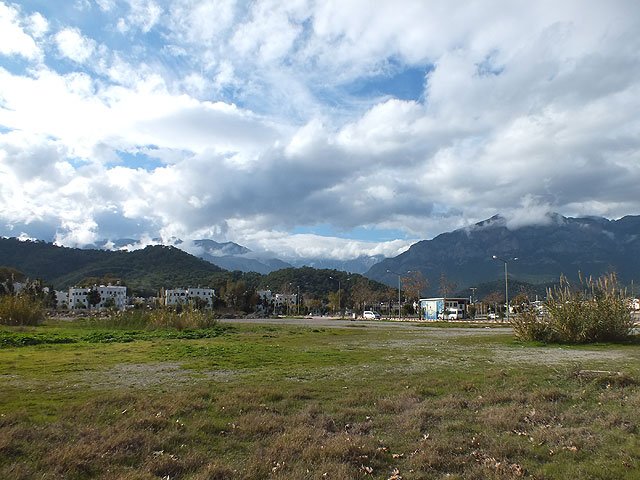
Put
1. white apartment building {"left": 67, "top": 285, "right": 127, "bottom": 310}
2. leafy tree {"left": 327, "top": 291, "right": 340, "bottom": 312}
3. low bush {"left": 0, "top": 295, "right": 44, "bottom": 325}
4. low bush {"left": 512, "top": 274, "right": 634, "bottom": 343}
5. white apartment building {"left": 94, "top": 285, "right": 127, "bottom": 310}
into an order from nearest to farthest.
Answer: low bush {"left": 512, "top": 274, "right": 634, "bottom": 343}
low bush {"left": 0, "top": 295, "right": 44, "bottom": 325}
leafy tree {"left": 327, "top": 291, "right": 340, "bottom": 312}
white apartment building {"left": 67, "top": 285, "right": 127, "bottom": 310}
white apartment building {"left": 94, "top": 285, "right": 127, "bottom": 310}

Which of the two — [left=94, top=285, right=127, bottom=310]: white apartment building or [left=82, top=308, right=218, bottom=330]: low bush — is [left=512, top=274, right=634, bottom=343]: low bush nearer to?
[left=82, top=308, right=218, bottom=330]: low bush

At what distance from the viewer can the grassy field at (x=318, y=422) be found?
6578 millimetres

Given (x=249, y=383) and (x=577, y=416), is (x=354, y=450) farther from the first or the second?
(x=249, y=383)

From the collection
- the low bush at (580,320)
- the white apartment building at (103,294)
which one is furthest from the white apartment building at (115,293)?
the low bush at (580,320)

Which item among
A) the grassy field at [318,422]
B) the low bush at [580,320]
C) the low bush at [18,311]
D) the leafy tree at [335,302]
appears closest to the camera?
the grassy field at [318,422]

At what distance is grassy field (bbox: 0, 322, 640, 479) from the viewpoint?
6578 millimetres

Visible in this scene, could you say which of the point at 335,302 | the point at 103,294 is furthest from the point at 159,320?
the point at 103,294

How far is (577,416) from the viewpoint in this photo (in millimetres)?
9141

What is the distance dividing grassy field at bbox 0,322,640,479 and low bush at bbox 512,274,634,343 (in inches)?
514

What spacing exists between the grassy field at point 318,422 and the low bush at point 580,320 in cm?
1305

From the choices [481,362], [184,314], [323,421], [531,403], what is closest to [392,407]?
[323,421]

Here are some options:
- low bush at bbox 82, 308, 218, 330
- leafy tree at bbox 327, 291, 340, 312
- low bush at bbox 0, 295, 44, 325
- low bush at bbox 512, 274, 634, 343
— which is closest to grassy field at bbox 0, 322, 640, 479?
low bush at bbox 512, 274, 634, 343

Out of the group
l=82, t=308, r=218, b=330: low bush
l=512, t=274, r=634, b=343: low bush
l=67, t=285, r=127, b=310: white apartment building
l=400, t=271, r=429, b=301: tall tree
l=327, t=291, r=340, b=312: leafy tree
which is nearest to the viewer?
l=512, t=274, r=634, b=343: low bush

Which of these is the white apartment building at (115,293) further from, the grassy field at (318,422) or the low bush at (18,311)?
the grassy field at (318,422)
